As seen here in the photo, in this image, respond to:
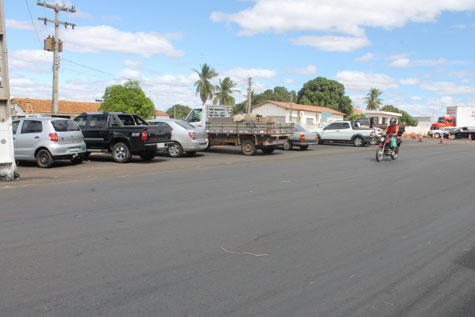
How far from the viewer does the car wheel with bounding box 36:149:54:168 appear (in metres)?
12.3

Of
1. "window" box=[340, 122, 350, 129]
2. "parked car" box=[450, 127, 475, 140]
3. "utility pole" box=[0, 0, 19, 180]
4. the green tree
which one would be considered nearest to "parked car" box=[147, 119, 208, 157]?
"utility pole" box=[0, 0, 19, 180]

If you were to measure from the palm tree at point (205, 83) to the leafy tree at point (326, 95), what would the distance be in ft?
63.2

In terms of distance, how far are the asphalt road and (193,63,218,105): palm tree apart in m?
55.0

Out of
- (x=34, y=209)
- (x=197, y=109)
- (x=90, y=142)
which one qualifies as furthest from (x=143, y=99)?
(x=34, y=209)

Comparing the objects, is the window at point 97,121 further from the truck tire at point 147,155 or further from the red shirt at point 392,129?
the red shirt at point 392,129

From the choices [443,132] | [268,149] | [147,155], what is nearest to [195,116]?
[268,149]

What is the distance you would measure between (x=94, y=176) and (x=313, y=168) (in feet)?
Result: 22.0

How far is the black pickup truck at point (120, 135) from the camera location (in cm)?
1368

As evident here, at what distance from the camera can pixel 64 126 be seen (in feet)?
41.7

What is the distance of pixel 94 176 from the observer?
10695 millimetres

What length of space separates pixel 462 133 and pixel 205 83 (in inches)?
1458

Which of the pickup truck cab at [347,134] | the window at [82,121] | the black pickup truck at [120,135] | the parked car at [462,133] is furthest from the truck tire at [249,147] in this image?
the parked car at [462,133]

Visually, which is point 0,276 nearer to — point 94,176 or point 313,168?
point 94,176

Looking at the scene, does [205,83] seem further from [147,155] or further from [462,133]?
[147,155]
